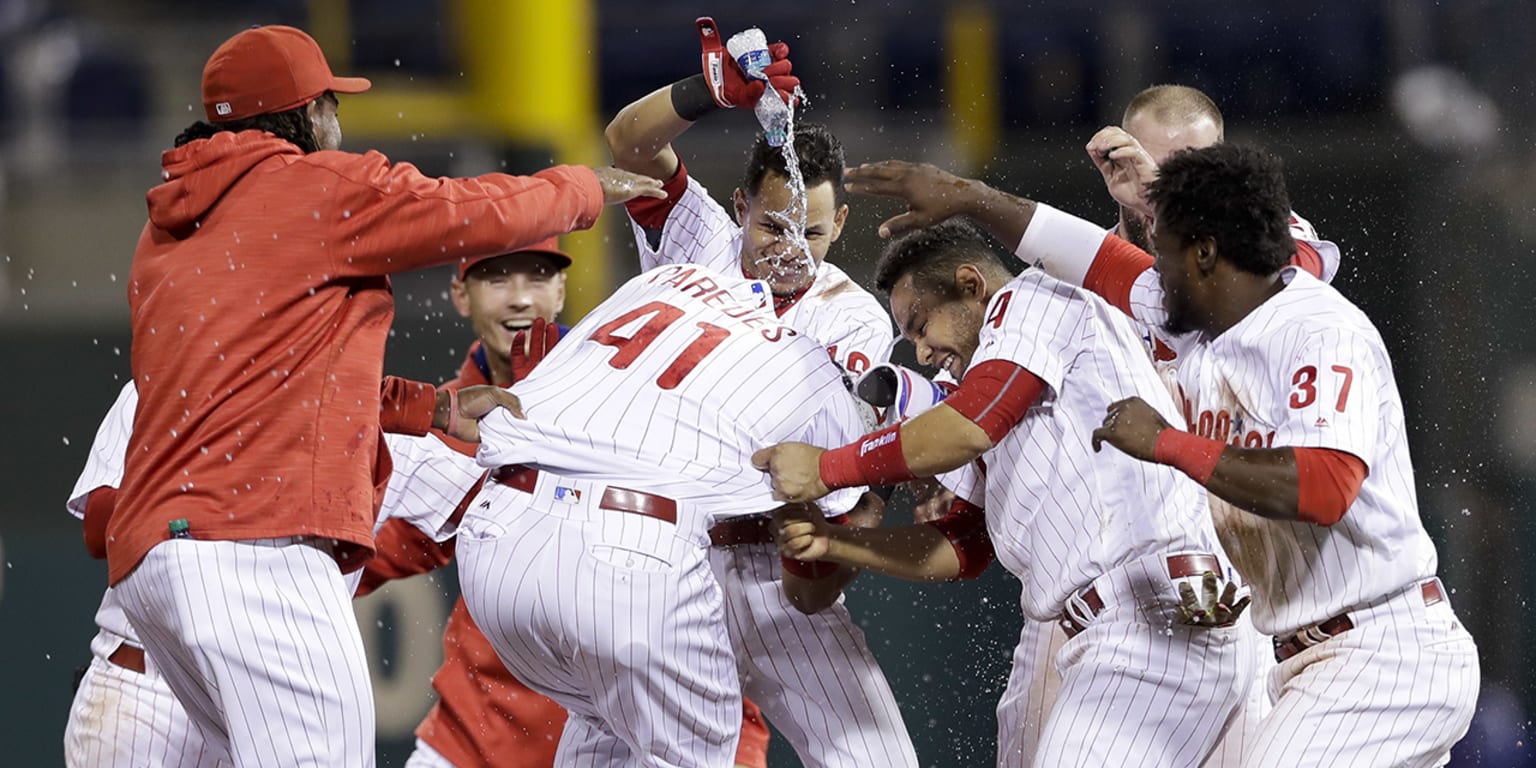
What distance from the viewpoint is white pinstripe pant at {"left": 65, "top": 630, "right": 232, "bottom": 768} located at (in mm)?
4270

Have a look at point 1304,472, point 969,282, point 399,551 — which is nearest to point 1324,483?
point 1304,472

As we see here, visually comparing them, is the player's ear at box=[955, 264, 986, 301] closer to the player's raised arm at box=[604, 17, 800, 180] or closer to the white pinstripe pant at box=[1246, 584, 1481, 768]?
the player's raised arm at box=[604, 17, 800, 180]

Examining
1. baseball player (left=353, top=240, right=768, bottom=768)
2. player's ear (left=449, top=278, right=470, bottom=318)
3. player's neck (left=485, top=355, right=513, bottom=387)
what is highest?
player's ear (left=449, top=278, right=470, bottom=318)

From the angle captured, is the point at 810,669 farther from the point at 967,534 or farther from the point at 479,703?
the point at 479,703

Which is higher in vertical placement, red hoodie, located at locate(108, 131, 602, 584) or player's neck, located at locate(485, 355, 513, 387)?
red hoodie, located at locate(108, 131, 602, 584)

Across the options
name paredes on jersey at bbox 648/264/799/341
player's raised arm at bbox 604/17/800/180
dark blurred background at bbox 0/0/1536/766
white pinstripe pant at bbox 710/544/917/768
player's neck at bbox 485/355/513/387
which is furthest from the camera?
dark blurred background at bbox 0/0/1536/766

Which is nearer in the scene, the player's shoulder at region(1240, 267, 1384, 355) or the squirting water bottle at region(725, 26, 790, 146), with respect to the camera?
the player's shoulder at region(1240, 267, 1384, 355)

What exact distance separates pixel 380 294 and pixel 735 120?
6430mm

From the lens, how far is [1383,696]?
132 inches

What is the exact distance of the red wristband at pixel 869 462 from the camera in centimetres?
364

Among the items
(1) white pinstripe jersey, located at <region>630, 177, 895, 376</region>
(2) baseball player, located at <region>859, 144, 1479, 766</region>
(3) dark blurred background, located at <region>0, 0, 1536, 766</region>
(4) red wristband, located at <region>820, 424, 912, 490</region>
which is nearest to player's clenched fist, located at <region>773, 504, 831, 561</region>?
(4) red wristband, located at <region>820, 424, 912, 490</region>

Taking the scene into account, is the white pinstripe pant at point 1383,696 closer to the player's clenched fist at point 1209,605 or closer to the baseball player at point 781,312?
the player's clenched fist at point 1209,605

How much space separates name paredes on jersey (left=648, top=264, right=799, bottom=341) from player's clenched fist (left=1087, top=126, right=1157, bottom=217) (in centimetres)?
94

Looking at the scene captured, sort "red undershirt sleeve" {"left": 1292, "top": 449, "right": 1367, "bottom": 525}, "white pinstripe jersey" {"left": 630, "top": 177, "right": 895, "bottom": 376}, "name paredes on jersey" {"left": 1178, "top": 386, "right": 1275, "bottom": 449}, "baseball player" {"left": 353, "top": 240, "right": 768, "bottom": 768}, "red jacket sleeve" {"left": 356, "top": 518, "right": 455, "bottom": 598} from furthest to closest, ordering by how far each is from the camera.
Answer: "red jacket sleeve" {"left": 356, "top": 518, "right": 455, "bottom": 598} < "baseball player" {"left": 353, "top": 240, "right": 768, "bottom": 768} < "white pinstripe jersey" {"left": 630, "top": 177, "right": 895, "bottom": 376} < "name paredes on jersey" {"left": 1178, "top": 386, "right": 1275, "bottom": 449} < "red undershirt sleeve" {"left": 1292, "top": 449, "right": 1367, "bottom": 525}
